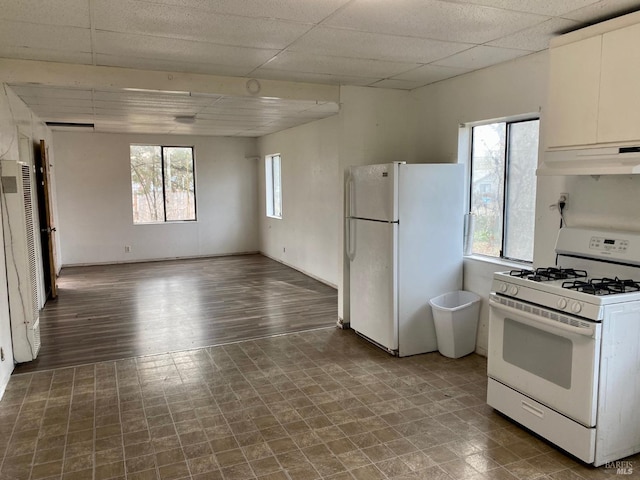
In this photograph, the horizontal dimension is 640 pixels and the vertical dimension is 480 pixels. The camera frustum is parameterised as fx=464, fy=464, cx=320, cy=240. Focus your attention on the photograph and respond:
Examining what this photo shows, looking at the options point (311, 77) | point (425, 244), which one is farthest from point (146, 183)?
point (425, 244)

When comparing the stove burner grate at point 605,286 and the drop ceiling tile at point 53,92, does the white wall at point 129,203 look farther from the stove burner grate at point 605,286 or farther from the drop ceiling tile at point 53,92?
the stove burner grate at point 605,286

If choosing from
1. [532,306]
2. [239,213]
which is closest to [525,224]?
[532,306]

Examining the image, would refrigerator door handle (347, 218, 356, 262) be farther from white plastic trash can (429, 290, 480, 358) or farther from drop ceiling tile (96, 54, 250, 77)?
drop ceiling tile (96, 54, 250, 77)

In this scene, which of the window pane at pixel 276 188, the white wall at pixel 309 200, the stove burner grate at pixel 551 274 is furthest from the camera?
the window pane at pixel 276 188

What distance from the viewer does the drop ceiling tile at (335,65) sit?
11.8 feet

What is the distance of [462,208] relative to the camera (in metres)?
4.14

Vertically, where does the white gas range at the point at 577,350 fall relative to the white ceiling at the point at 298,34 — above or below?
below

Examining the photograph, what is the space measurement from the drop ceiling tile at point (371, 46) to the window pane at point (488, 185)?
914 millimetres

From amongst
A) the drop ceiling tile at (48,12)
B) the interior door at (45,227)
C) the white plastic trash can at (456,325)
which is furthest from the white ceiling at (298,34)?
the white plastic trash can at (456,325)

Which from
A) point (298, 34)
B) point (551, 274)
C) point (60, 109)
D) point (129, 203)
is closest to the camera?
point (551, 274)

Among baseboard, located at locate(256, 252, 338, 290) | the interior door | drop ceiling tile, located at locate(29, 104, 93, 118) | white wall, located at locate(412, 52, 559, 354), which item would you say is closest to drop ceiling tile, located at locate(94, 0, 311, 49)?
white wall, located at locate(412, 52, 559, 354)

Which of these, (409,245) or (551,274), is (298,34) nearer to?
(409,245)

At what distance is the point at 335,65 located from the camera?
12.5 feet

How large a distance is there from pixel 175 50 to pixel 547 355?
10.3 feet
